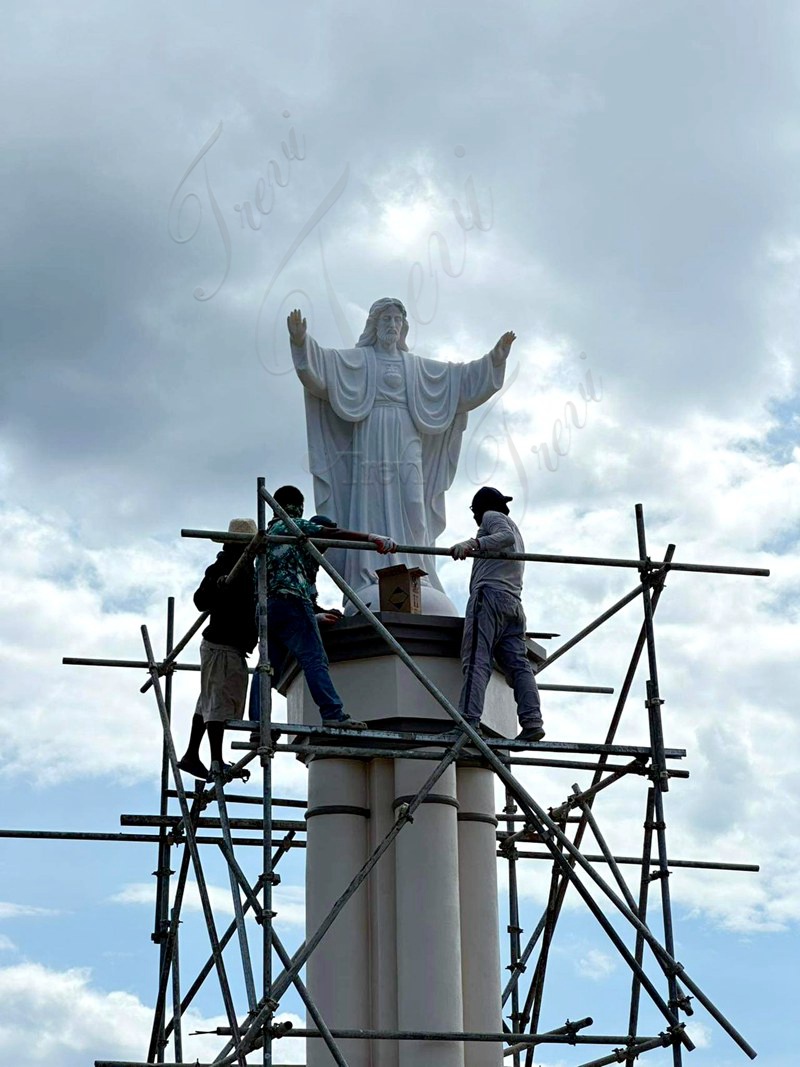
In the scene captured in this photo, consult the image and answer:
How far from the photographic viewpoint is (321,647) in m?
13.6

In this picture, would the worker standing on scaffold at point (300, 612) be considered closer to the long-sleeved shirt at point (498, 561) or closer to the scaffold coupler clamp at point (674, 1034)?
the long-sleeved shirt at point (498, 561)

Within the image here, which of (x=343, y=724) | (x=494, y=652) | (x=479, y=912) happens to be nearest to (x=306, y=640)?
(x=343, y=724)

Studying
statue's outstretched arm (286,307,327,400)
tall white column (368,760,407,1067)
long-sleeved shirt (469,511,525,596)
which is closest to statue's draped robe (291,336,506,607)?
statue's outstretched arm (286,307,327,400)

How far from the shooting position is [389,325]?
1683 centimetres

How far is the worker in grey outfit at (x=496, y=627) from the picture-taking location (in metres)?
14.1

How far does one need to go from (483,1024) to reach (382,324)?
253 inches

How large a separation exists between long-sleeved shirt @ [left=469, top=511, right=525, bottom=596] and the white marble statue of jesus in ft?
3.96

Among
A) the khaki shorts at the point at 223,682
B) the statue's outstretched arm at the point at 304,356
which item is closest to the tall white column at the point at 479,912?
the khaki shorts at the point at 223,682

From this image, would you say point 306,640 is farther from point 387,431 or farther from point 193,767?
point 387,431

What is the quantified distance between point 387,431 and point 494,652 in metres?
2.81

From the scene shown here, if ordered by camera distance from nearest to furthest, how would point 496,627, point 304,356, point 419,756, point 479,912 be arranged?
point 419,756, point 496,627, point 479,912, point 304,356

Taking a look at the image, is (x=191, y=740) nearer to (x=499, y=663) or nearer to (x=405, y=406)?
(x=499, y=663)

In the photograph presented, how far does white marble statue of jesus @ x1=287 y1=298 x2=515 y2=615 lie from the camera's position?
16.1 m

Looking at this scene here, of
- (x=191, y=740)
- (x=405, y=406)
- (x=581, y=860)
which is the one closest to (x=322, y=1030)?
(x=581, y=860)
